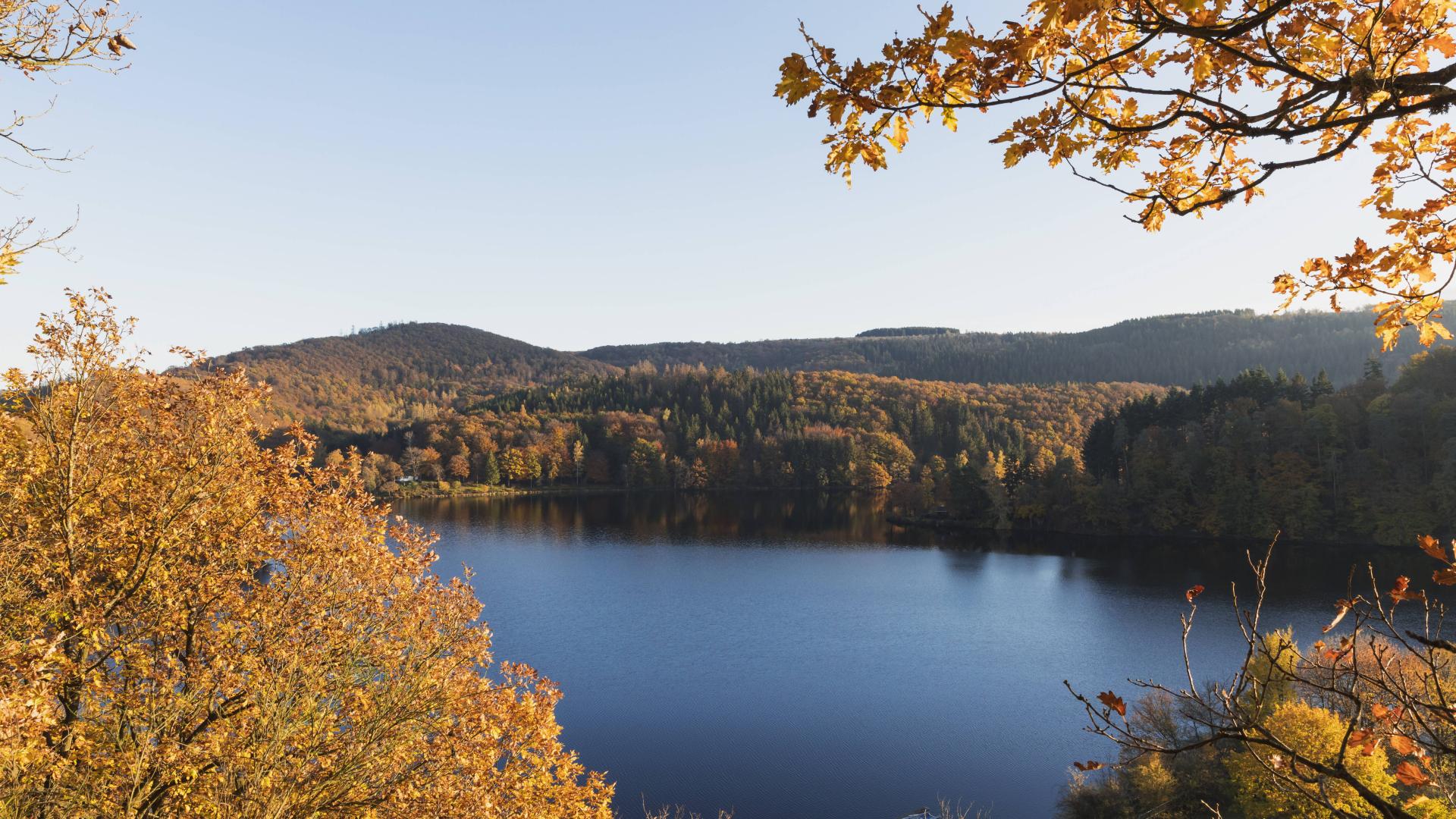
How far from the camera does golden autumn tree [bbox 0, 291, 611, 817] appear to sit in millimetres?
6512

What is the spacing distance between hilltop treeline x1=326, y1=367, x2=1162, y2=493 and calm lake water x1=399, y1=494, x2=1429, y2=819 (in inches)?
1299

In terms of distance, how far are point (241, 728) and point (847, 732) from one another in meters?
19.9

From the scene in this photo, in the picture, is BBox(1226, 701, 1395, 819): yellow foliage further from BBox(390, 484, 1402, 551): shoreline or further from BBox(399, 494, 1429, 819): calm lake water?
BBox(390, 484, 1402, 551): shoreline

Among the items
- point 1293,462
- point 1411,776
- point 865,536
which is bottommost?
point 865,536

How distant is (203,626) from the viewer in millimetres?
7879

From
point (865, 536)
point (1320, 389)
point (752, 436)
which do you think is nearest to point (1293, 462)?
point (1320, 389)

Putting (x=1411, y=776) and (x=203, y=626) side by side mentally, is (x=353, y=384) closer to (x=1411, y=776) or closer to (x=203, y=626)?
(x=203, y=626)

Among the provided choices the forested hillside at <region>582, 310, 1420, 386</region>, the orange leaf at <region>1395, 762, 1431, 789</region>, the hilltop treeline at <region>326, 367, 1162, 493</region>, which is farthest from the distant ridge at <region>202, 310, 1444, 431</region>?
the orange leaf at <region>1395, 762, 1431, 789</region>

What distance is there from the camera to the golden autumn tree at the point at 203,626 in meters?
6.51

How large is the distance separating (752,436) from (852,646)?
74.5 m

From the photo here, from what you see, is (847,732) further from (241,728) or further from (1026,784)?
(241,728)

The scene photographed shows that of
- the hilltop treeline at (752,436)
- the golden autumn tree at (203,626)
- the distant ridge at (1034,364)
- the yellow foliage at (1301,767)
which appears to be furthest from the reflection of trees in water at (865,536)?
the distant ridge at (1034,364)

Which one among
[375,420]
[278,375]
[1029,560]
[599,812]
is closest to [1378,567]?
[1029,560]

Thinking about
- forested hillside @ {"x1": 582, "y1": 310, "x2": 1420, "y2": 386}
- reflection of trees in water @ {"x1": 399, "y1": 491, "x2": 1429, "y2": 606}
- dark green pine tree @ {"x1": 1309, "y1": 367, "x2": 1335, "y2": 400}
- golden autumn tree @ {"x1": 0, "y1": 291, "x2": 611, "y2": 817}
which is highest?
forested hillside @ {"x1": 582, "y1": 310, "x2": 1420, "y2": 386}
